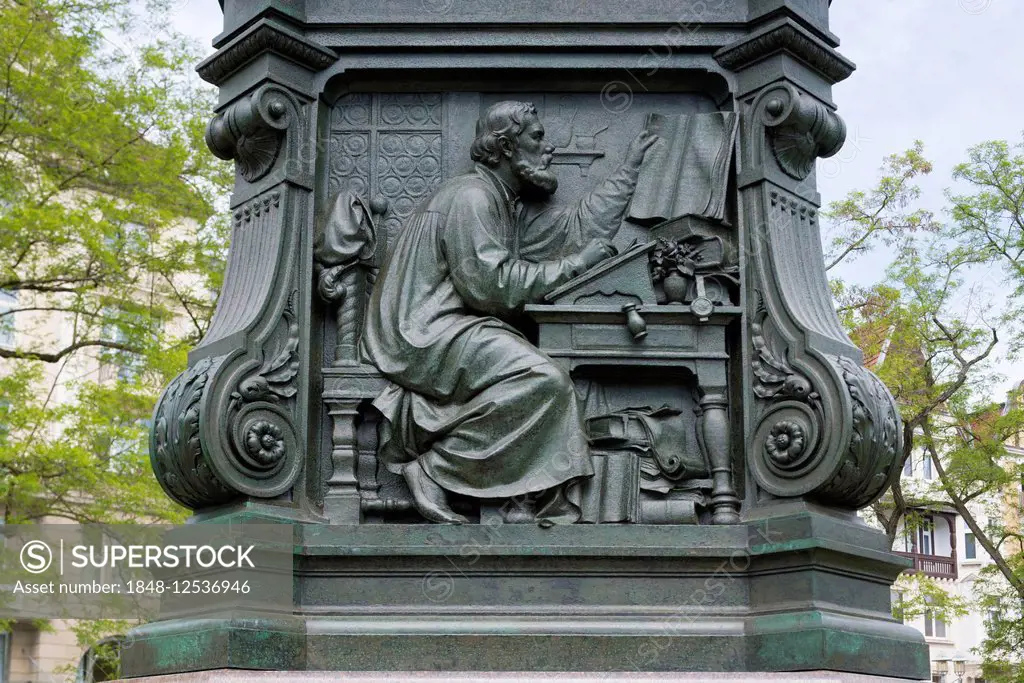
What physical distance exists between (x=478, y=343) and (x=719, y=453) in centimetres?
141

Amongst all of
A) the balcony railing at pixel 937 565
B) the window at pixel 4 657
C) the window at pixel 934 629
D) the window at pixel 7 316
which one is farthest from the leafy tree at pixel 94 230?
the window at pixel 934 629

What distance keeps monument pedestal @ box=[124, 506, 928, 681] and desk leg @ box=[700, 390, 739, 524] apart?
5.8 inches

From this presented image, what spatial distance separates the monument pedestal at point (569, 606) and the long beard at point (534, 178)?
1960 millimetres

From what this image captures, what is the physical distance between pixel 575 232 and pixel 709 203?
77 cm

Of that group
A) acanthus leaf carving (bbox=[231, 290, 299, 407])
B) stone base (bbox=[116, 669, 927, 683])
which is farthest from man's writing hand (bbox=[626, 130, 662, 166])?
stone base (bbox=[116, 669, 927, 683])

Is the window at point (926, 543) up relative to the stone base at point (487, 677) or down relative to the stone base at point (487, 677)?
up

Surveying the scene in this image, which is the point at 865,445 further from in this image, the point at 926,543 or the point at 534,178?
the point at 926,543

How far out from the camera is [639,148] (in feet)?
24.5

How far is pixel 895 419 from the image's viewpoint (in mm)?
6855

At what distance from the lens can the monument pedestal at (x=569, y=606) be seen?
6.39 metres

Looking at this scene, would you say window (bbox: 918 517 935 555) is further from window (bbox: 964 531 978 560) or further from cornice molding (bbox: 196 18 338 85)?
cornice molding (bbox: 196 18 338 85)

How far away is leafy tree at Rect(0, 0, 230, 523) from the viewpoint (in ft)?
62.7

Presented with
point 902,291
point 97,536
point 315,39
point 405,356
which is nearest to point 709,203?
point 405,356

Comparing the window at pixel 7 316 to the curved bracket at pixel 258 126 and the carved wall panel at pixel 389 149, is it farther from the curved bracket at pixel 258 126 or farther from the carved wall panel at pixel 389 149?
the carved wall panel at pixel 389 149
